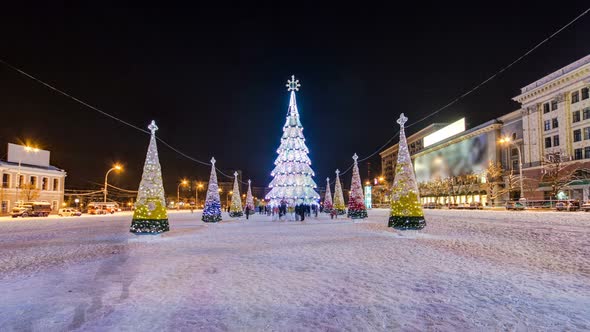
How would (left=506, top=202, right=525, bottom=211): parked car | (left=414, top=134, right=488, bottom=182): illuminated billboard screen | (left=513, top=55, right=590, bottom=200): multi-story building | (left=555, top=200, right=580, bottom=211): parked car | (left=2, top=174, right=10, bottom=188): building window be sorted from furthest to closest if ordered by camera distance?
(left=414, top=134, right=488, bottom=182): illuminated billboard screen → (left=2, top=174, right=10, bottom=188): building window → (left=513, top=55, right=590, bottom=200): multi-story building → (left=506, top=202, right=525, bottom=211): parked car → (left=555, top=200, right=580, bottom=211): parked car

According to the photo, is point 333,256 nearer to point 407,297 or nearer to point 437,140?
point 407,297

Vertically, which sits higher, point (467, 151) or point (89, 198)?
point (467, 151)

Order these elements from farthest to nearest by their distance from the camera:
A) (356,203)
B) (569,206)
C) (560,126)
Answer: (560,126)
(569,206)
(356,203)

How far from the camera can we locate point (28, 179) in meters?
57.2

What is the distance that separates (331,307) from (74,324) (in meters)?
3.58

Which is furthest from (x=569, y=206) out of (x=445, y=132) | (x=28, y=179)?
(x=445, y=132)

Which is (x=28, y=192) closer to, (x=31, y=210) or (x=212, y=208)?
(x=31, y=210)

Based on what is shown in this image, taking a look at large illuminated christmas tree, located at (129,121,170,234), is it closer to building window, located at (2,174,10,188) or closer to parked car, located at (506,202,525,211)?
parked car, located at (506,202,525,211)

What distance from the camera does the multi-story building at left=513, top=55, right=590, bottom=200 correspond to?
4856 cm

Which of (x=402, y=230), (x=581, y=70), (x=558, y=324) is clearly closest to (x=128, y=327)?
(x=558, y=324)

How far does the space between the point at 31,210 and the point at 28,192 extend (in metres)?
11.1

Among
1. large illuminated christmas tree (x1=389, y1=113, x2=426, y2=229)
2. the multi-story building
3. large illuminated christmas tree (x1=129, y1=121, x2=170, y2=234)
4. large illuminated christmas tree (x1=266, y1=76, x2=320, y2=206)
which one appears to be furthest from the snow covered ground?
the multi-story building

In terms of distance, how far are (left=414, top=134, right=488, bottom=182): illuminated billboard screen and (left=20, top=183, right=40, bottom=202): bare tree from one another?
246 ft

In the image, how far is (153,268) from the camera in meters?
9.28
